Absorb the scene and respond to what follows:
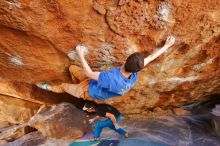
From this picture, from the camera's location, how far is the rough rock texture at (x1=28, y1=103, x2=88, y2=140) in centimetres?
347

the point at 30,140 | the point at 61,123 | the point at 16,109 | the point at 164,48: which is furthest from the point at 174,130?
the point at 16,109

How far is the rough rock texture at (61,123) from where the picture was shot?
347 cm

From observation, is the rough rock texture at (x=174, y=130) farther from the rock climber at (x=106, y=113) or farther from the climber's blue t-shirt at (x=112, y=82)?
the climber's blue t-shirt at (x=112, y=82)

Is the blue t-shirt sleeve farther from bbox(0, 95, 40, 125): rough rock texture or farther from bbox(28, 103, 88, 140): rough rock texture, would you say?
bbox(0, 95, 40, 125): rough rock texture

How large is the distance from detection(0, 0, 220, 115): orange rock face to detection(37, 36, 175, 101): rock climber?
0.14 meters

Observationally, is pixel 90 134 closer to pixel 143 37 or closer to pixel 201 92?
pixel 143 37

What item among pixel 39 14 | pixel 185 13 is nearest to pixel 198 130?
pixel 185 13

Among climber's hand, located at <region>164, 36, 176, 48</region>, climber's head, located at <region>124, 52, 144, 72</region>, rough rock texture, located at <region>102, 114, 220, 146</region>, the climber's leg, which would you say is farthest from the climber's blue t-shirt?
rough rock texture, located at <region>102, 114, 220, 146</region>

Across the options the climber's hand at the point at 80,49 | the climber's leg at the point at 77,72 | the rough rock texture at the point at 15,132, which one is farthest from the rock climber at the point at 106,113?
the rough rock texture at the point at 15,132

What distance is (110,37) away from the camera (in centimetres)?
284

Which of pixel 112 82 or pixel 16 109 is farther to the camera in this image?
pixel 16 109

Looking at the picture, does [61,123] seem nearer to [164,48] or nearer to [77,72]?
[77,72]

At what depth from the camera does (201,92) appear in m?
4.21

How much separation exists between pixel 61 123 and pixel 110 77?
1.38 metres
